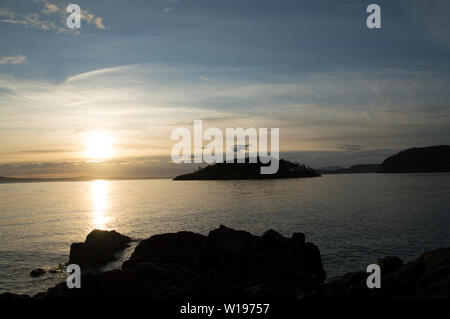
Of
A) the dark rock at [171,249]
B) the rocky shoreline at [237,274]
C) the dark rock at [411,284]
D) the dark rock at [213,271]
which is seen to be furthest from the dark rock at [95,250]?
the dark rock at [411,284]

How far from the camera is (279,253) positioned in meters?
25.5

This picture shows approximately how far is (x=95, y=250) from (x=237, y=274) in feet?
58.6

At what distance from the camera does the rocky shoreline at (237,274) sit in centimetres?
1645

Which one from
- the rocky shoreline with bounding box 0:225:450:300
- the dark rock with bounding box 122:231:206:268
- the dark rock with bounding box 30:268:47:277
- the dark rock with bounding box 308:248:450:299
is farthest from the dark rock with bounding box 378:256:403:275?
the dark rock with bounding box 30:268:47:277

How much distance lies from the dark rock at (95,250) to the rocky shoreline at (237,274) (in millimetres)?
99

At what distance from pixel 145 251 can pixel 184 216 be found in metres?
39.7

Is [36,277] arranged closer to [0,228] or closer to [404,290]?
[404,290]

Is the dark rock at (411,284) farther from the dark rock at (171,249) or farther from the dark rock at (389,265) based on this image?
the dark rock at (171,249)

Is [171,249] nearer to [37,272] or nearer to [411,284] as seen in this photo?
[37,272]

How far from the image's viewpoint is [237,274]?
23547 millimetres

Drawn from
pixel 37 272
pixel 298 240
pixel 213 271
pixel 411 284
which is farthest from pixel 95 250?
pixel 411 284

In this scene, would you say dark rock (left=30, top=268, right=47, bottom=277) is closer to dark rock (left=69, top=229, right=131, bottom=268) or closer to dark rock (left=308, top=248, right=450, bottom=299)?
dark rock (left=69, top=229, right=131, bottom=268)

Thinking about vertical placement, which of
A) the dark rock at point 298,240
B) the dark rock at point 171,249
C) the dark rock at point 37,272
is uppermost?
the dark rock at point 298,240

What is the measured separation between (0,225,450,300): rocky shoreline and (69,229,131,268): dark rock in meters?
0.10
